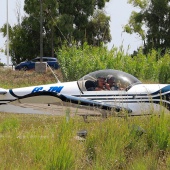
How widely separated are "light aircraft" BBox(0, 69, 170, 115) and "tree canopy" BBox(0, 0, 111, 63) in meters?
32.7

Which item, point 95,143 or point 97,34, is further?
point 97,34

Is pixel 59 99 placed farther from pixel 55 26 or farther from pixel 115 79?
pixel 55 26

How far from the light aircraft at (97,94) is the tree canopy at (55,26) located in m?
32.7

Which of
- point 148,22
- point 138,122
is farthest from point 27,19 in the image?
point 138,122

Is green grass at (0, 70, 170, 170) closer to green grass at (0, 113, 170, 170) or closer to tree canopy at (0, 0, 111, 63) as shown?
green grass at (0, 113, 170, 170)

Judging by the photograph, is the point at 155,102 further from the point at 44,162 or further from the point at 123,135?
the point at 44,162

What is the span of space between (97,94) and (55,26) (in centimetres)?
3461

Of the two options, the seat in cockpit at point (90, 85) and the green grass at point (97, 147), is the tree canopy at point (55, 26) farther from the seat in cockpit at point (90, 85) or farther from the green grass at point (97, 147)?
the green grass at point (97, 147)

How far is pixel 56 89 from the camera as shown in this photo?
10.9 meters

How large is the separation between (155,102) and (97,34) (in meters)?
38.2

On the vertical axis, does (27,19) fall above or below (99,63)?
above

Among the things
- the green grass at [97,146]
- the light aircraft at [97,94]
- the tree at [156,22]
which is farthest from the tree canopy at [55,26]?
the green grass at [97,146]

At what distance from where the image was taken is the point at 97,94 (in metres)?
10.7

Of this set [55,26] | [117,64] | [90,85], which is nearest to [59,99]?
[90,85]
